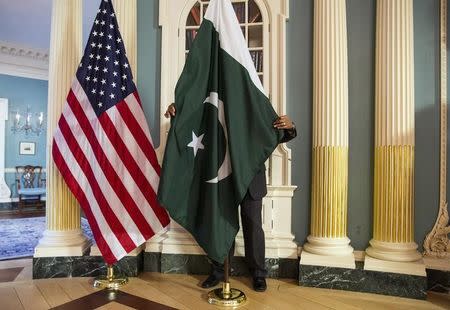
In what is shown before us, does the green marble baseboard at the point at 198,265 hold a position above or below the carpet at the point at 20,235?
above

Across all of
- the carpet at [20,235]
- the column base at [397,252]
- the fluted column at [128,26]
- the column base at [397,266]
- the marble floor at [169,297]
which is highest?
the fluted column at [128,26]

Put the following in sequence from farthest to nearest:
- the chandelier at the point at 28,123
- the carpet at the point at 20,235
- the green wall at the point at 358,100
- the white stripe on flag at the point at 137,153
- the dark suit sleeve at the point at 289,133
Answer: the chandelier at the point at 28,123 → the carpet at the point at 20,235 → the green wall at the point at 358,100 → the white stripe on flag at the point at 137,153 → the dark suit sleeve at the point at 289,133

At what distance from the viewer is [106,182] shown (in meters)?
2.55

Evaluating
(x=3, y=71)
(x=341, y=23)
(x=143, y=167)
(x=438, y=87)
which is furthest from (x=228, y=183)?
(x=3, y=71)

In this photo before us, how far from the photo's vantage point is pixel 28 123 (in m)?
8.23

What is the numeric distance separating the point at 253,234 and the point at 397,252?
43.9 inches

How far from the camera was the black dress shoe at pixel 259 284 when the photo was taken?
8.18 feet

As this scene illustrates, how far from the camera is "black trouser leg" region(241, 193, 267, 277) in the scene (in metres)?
2.48

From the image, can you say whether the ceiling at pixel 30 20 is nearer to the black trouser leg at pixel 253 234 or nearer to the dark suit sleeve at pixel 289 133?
the dark suit sleeve at pixel 289 133

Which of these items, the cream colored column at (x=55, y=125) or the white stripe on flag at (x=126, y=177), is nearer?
the white stripe on flag at (x=126, y=177)

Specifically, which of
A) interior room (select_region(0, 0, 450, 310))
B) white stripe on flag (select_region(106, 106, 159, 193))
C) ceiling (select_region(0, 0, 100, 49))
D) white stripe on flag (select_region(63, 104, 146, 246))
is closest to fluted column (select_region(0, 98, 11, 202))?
ceiling (select_region(0, 0, 100, 49))

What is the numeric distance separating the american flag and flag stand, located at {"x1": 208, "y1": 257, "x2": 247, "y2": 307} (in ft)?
2.04

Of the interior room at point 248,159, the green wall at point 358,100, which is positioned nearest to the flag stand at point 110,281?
the interior room at point 248,159

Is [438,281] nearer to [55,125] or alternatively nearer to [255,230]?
[255,230]
